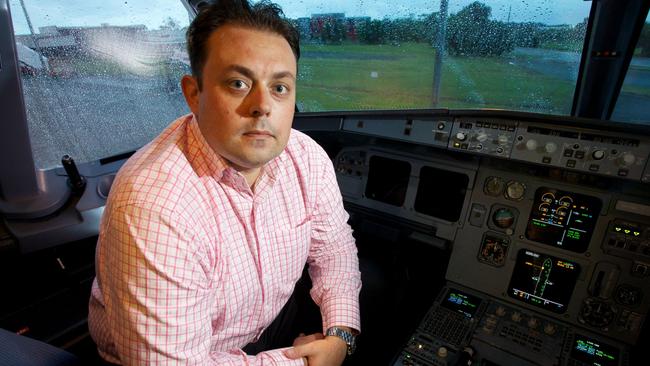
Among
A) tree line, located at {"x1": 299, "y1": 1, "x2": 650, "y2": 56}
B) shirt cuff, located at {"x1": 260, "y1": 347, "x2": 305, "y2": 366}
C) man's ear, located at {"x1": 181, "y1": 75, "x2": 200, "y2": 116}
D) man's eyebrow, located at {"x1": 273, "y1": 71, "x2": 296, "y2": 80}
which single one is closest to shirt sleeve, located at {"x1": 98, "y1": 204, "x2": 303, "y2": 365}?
shirt cuff, located at {"x1": 260, "y1": 347, "x2": 305, "y2": 366}

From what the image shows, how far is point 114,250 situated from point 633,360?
2193 mm

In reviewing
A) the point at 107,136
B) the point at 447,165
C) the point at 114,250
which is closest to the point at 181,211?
the point at 114,250

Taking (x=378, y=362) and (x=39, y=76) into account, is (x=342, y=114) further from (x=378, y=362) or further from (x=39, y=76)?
(x=39, y=76)

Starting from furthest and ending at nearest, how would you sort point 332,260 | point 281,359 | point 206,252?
point 332,260 → point 281,359 → point 206,252

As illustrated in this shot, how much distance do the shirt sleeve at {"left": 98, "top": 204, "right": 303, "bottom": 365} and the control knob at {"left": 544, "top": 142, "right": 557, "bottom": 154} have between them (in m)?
1.53

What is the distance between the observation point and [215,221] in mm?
1054

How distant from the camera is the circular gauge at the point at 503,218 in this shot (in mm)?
2008

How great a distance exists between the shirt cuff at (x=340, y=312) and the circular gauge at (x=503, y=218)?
3.54 feet

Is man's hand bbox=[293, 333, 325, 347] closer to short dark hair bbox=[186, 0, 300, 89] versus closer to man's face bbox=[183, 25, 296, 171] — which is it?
man's face bbox=[183, 25, 296, 171]

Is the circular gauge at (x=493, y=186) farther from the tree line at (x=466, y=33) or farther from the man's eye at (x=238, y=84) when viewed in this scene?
the man's eye at (x=238, y=84)

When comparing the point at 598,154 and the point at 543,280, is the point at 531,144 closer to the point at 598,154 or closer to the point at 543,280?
the point at 598,154

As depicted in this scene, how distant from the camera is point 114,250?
35.7 inches

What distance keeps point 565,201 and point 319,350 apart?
1.44 metres

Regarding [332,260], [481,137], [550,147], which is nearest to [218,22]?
[332,260]
